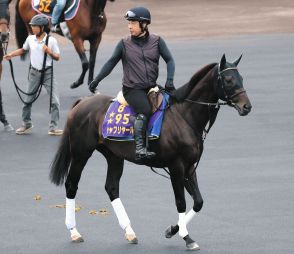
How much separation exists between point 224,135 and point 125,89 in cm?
625

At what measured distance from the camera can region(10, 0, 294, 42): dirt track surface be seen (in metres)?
29.9

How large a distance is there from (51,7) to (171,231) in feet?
37.5

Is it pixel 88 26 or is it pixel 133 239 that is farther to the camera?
pixel 88 26

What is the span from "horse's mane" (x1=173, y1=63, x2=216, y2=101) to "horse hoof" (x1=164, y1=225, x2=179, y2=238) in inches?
54.1

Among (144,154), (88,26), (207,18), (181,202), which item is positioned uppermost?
(144,154)

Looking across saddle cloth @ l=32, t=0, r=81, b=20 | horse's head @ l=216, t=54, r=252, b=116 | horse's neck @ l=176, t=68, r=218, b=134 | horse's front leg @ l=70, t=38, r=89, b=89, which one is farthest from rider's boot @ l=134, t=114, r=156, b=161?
saddle cloth @ l=32, t=0, r=81, b=20

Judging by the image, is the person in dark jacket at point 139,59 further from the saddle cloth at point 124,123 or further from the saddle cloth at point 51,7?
the saddle cloth at point 51,7

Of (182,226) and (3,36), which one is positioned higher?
(182,226)

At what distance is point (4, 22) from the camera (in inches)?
734

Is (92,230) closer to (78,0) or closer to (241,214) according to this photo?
(241,214)

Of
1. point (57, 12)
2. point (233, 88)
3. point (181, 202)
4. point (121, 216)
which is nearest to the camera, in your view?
point (233, 88)

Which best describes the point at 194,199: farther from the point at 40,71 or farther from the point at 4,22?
the point at 4,22

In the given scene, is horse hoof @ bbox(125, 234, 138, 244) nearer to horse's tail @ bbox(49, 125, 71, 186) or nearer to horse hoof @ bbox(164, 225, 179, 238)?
horse hoof @ bbox(164, 225, 179, 238)

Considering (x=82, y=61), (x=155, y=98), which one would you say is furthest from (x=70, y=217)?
(x=82, y=61)
